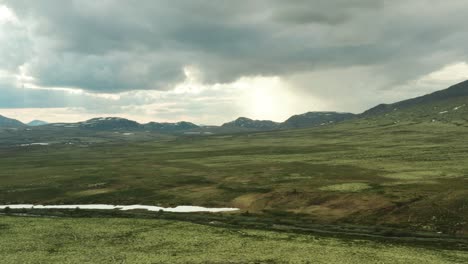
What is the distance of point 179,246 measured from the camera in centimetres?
6269

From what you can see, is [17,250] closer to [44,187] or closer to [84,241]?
[84,241]

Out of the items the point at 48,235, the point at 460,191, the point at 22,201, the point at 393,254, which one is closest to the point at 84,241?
the point at 48,235

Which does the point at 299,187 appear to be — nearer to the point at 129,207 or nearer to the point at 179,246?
the point at 129,207

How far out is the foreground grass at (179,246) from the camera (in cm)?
5606

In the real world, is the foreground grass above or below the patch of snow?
above

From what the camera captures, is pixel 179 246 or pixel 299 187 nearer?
pixel 179 246

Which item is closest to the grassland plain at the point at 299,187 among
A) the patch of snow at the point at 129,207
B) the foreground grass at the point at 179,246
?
the patch of snow at the point at 129,207

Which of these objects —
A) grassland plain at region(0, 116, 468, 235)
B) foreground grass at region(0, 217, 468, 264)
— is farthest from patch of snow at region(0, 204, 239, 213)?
foreground grass at region(0, 217, 468, 264)

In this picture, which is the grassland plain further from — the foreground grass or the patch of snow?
the foreground grass

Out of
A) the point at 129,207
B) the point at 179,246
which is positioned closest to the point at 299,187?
the point at 129,207

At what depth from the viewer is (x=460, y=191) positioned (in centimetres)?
9212

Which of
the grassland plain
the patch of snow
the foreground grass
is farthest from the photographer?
the patch of snow

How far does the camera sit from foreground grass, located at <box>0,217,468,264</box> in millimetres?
56062

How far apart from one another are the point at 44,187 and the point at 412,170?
115456 mm
